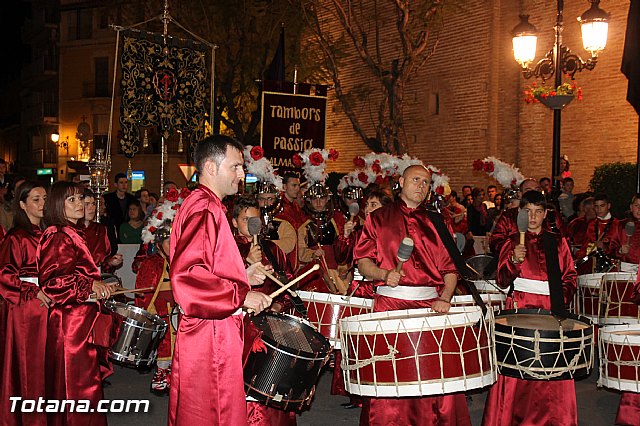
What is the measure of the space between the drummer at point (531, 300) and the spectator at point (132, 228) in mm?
7057

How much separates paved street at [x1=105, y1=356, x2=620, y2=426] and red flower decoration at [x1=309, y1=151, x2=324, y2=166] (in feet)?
9.66

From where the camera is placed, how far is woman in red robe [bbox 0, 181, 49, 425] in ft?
20.4

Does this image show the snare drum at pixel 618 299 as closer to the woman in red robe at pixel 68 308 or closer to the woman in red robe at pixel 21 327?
the woman in red robe at pixel 68 308

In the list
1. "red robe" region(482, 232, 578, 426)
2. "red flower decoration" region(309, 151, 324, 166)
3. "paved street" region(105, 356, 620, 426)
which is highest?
"red flower decoration" region(309, 151, 324, 166)

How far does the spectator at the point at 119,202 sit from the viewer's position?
44.4 ft

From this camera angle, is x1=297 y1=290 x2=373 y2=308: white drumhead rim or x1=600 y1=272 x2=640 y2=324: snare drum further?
x1=600 y1=272 x2=640 y2=324: snare drum

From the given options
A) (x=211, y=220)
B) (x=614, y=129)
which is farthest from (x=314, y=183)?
(x=614, y=129)

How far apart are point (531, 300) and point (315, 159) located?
476 cm

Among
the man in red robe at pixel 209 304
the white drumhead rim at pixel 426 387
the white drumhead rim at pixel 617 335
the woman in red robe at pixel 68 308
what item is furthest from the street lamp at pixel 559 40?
the man in red robe at pixel 209 304

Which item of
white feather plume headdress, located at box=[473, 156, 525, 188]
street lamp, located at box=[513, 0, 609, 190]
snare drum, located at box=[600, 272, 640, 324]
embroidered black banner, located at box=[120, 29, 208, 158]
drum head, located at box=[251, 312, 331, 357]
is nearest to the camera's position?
drum head, located at box=[251, 312, 331, 357]

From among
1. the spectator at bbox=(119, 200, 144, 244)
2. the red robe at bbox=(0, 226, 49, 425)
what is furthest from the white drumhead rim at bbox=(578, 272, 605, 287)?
the spectator at bbox=(119, 200, 144, 244)

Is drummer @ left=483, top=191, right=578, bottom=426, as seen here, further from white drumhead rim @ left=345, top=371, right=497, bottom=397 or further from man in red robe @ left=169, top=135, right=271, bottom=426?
man in red robe @ left=169, top=135, right=271, bottom=426

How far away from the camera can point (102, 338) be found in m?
6.14

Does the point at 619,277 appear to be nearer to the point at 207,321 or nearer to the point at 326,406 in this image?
the point at 326,406
